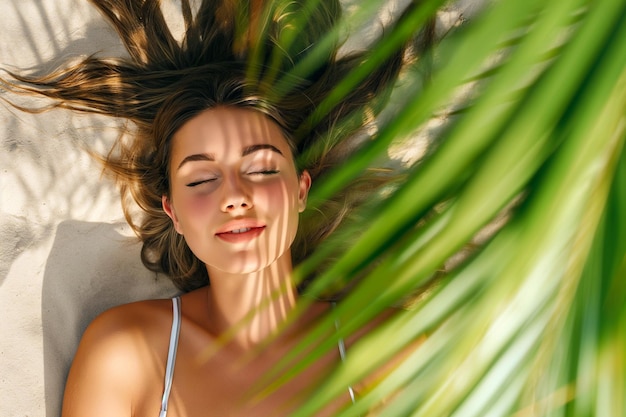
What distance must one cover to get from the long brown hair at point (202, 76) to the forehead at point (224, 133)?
9cm

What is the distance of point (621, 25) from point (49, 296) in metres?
1.69

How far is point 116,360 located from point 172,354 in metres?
0.14

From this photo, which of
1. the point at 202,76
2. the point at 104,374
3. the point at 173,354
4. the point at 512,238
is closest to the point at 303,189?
the point at 202,76

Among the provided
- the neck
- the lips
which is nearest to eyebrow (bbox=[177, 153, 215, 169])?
the lips

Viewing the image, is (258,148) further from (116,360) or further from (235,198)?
(116,360)

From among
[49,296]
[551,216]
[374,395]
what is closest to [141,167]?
[49,296]

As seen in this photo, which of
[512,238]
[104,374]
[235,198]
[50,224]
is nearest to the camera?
[512,238]

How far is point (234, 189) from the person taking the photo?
153 cm

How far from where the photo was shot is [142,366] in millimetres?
1762

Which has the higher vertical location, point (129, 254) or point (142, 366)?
point (129, 254)

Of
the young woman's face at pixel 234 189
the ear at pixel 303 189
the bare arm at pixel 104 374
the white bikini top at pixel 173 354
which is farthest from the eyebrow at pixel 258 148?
the bare arm at pixel 104 374

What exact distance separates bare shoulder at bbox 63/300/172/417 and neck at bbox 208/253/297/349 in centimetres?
16

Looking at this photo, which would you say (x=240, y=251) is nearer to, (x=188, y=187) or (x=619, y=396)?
(x=188, y=187)

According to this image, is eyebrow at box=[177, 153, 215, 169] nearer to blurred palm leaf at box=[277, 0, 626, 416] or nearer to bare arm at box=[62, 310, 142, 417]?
bare arm at box=[62, 310, 142, 417]
